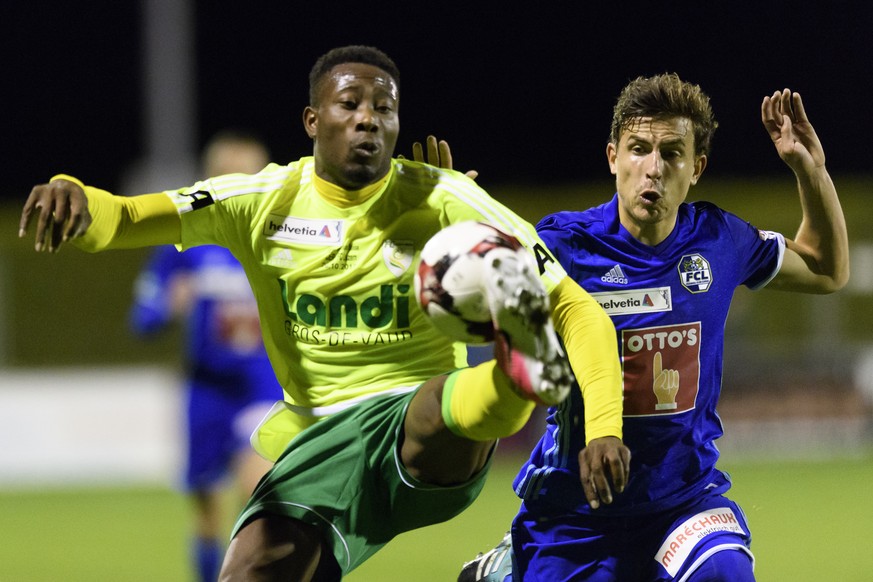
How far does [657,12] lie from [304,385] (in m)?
20.5

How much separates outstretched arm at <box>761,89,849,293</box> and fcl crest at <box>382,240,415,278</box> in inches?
51.2

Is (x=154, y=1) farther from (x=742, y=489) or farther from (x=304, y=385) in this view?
(x=304, y=385)

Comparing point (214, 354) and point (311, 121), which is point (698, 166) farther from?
point (214, 354)

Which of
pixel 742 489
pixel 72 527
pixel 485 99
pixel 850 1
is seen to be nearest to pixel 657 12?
pixel 850 1

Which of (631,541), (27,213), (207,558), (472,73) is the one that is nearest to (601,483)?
(631,541)

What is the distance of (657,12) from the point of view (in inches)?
930

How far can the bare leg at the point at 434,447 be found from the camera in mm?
3814

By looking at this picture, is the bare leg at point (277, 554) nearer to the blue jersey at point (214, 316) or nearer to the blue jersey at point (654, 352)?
the blue jersey at point (654, 352)

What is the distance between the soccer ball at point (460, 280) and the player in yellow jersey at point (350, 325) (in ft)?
0.54

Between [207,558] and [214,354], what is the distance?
1.19m

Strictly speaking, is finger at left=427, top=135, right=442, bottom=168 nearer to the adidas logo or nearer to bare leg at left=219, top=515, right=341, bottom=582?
the adidas logo

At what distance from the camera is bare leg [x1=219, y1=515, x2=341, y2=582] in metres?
3.86

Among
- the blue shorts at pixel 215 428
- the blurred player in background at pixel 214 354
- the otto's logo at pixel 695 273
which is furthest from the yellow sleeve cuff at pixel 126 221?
the blue shorts at pixel 215 428

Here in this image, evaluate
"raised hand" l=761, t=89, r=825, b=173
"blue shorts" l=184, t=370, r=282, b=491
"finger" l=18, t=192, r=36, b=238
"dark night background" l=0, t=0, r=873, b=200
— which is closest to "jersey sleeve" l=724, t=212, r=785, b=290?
"raised hand" l=761, t=89, r=825, b=173
